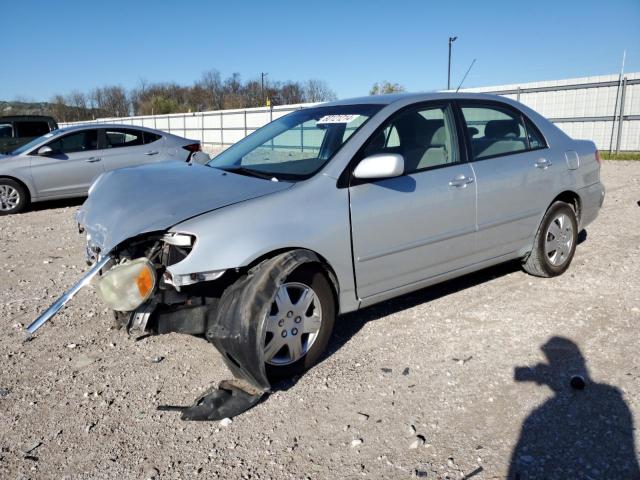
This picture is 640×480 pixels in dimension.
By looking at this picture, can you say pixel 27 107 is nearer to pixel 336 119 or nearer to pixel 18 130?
pixel 18 130

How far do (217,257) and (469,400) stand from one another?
163 cm

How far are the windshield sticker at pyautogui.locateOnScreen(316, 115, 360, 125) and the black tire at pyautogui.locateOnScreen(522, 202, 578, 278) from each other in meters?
2.03

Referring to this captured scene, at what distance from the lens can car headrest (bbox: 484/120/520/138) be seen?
172 inches

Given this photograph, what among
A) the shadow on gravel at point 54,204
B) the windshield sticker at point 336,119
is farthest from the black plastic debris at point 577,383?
the shadow on gravel at point 54,204

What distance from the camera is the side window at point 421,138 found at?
3.71m

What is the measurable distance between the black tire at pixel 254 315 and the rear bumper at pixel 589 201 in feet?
10.2

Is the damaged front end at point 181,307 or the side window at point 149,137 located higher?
the side window at point 149,137

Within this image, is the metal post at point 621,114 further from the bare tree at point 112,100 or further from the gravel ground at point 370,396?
the bare tree at point 112,100

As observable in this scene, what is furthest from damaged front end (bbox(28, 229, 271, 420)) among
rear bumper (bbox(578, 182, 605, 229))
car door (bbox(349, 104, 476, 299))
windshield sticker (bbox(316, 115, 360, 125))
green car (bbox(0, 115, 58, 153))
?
green car (bbox(0, 115, 58, 153))

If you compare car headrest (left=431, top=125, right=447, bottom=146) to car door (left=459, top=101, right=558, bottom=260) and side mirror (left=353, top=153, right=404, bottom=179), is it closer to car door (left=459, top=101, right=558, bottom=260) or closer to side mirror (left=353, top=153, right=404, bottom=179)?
car door (left=459, top=101, right=558, bottom=260)

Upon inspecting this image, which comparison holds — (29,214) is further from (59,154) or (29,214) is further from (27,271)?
(27,271)

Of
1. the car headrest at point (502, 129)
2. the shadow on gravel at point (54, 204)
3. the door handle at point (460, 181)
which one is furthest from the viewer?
the shadow on gravel at point (54, 204)

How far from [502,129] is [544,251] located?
1166 mm

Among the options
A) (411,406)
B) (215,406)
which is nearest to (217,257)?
(215,406)
